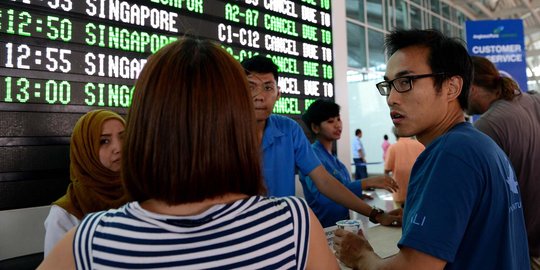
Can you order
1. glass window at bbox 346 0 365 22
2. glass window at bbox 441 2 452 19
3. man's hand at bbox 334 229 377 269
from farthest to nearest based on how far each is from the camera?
1. glass window at bbox 441 2 452 19
2. glass window at bbox 346 0 365 22
3. man's hand at bbox 334 229 377 269

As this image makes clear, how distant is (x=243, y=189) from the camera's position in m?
0.76

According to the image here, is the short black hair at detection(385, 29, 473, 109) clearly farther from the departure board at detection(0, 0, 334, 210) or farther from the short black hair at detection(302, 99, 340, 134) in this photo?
the short black hair at detection(302, 99, 340, 134)

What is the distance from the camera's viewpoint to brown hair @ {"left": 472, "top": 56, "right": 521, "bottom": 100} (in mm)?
2316

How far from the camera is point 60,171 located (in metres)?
2.09

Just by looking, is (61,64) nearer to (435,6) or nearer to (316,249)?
(316,249)

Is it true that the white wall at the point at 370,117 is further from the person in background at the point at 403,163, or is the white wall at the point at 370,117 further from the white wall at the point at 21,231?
the white wall at the point at 21,231

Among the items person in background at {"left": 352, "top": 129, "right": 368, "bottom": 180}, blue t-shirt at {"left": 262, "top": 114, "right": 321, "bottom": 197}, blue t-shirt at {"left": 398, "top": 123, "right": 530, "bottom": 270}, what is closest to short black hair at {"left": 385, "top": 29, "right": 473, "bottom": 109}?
blue t-shirt at {"left": 398, "top": 123, "right": 530, "bottom": 270}

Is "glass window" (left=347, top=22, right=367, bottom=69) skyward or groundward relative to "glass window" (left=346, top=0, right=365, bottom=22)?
groundward

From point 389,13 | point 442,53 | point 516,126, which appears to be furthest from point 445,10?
point 442,53

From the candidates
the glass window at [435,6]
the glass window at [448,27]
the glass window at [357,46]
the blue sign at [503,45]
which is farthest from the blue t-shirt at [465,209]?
the glass window at [448,27]

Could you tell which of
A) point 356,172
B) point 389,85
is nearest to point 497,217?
point 389,85

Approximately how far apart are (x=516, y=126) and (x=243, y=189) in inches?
79.1

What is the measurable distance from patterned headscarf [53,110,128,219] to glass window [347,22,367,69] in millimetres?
8164

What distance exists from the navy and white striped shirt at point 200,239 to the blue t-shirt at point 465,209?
1.44 feet
